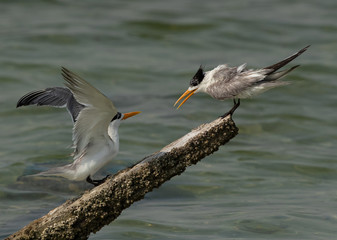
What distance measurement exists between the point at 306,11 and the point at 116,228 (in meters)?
12.1

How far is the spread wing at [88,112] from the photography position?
232 inches

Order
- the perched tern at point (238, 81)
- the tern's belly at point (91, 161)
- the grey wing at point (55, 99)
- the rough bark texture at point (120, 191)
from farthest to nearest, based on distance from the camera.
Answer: the grey wing at point (55, 99)
the tern's belly at point (91, 161)
the perched tern at point (238, 81)
the rough bark texture at point (120, 191)

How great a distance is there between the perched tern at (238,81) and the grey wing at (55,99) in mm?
1498

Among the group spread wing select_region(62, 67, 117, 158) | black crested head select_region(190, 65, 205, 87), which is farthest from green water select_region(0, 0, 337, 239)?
black crested head select_region(190, 65, 205, 87)

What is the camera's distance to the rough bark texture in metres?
5.67

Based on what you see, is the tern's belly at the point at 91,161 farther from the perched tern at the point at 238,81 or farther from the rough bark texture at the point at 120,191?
the rough bark texture at the point at 120,191

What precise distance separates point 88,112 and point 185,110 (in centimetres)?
725

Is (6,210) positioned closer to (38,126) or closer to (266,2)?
(38,126)

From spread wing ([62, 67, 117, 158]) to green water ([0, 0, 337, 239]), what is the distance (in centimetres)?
176

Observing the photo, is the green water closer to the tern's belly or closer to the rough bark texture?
the tern's belly

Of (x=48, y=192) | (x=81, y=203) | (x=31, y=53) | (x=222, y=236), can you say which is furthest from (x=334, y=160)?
(x=31, y=53)

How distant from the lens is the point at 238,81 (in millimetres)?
6668

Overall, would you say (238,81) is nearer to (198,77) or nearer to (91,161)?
(198,77)

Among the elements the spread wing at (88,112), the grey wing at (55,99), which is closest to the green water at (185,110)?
the grey wing at (55,99)
